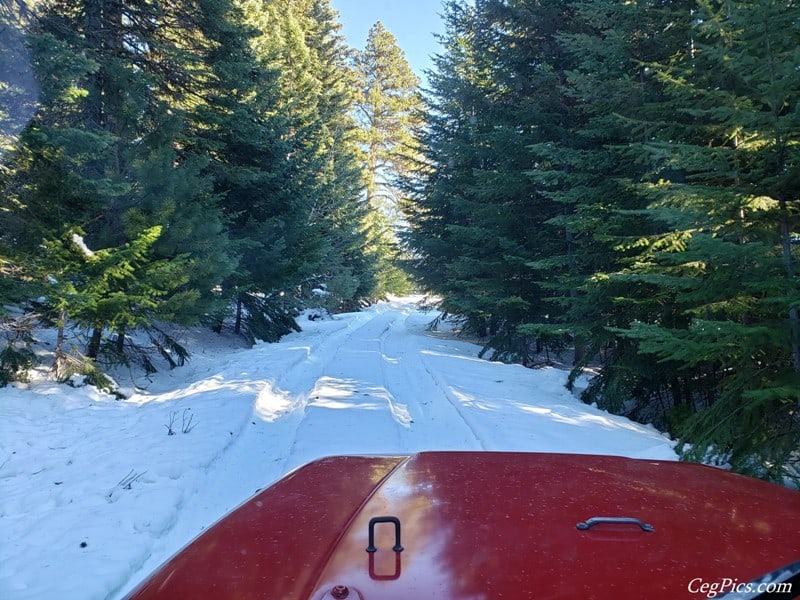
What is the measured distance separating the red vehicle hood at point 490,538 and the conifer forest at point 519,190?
267cm

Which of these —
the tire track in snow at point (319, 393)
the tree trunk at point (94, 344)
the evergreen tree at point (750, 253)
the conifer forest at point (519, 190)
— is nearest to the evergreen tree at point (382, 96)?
the conifer forest at point (519, 190)

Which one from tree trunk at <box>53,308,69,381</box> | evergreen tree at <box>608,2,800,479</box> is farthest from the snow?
evergreen tree at <box>608,2,800,479</box>

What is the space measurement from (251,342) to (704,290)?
15.3 m

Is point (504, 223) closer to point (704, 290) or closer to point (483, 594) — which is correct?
point (704, 290)

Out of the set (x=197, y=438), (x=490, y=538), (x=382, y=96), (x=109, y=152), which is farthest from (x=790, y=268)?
(x=382, y=96)

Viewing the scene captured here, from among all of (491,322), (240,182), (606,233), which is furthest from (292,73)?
(606,233)

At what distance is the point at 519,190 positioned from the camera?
13.0 meters

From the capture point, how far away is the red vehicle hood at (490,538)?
138 centimetres

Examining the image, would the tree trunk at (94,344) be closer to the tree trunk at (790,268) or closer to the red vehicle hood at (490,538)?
the red vehicle hood at (490,538)

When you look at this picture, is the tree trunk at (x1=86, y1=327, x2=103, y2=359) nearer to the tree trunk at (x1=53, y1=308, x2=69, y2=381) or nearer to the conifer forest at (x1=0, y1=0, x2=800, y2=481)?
the conifer forest at (x1=0, y1=0, x2=800, y2=481)

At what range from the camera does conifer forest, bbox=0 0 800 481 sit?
15.6ft

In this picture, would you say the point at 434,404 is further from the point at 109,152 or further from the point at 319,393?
the point at 109,152

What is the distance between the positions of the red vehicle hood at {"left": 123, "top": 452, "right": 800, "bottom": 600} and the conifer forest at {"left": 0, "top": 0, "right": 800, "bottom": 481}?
2.67 m

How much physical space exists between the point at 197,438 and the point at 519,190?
10173 mm
